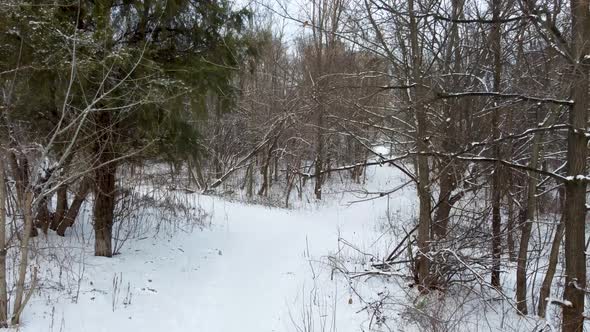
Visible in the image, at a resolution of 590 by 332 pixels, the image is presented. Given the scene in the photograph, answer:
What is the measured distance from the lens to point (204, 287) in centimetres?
568

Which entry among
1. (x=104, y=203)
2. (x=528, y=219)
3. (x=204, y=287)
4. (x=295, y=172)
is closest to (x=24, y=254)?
(x=104, y=203)

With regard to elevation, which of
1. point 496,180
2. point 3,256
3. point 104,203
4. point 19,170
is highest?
point 19,170

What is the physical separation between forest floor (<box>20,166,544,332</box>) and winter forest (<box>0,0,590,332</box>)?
31 millimetres

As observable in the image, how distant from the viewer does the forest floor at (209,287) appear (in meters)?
4.59

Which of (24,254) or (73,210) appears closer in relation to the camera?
(24,254)

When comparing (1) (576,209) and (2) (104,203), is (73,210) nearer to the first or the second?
(2) (104,203)

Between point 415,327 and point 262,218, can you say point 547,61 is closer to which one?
point 415,327

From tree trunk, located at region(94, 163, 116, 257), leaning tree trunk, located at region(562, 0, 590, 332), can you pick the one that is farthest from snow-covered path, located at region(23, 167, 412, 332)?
leaning tree trunk, located at region(562, 0, 590, 332)

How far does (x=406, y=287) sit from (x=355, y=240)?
311 centimetres

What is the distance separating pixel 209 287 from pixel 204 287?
0.21 ft

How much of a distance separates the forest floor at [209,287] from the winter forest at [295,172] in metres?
0.03

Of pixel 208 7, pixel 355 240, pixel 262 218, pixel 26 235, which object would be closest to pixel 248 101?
pixel 262 218

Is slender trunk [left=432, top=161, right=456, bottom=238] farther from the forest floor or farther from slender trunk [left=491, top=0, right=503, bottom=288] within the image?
the forest floor

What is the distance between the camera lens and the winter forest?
13.7 feet
